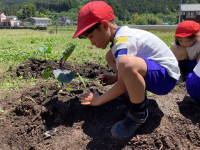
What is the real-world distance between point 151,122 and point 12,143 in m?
1.27

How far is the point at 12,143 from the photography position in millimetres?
1693

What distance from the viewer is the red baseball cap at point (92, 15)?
1.52 meters

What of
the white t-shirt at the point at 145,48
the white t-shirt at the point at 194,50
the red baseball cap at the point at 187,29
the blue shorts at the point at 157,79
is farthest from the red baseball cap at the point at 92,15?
the white t-shirt at the point at 194,50

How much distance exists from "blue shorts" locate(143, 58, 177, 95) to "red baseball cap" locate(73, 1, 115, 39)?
1.65 ft

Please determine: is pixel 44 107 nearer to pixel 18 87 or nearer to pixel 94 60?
pixel 18 87

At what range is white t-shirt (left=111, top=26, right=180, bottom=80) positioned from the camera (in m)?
1.48

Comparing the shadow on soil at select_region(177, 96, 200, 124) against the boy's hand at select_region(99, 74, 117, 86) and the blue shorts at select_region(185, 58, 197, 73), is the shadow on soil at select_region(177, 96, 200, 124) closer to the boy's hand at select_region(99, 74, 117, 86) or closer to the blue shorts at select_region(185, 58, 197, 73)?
the boy's hand at select_region(99, 74, 117, 86)

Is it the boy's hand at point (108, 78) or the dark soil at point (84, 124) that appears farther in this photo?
the boy's hand at point (108, 78)

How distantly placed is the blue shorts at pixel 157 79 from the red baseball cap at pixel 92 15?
1.65ft

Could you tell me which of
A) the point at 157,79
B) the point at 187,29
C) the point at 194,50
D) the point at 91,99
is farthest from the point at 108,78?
the point at 194,50

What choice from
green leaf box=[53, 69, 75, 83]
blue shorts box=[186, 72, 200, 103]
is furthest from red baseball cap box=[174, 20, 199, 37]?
green leaf box=[53, 69, 75, 83]

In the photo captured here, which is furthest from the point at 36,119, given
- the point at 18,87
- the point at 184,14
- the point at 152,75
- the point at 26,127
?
the point at 184,14

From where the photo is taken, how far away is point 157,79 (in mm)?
1521

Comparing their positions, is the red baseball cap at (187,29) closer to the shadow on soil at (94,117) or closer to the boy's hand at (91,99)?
the shadow on soil at (94,117)
